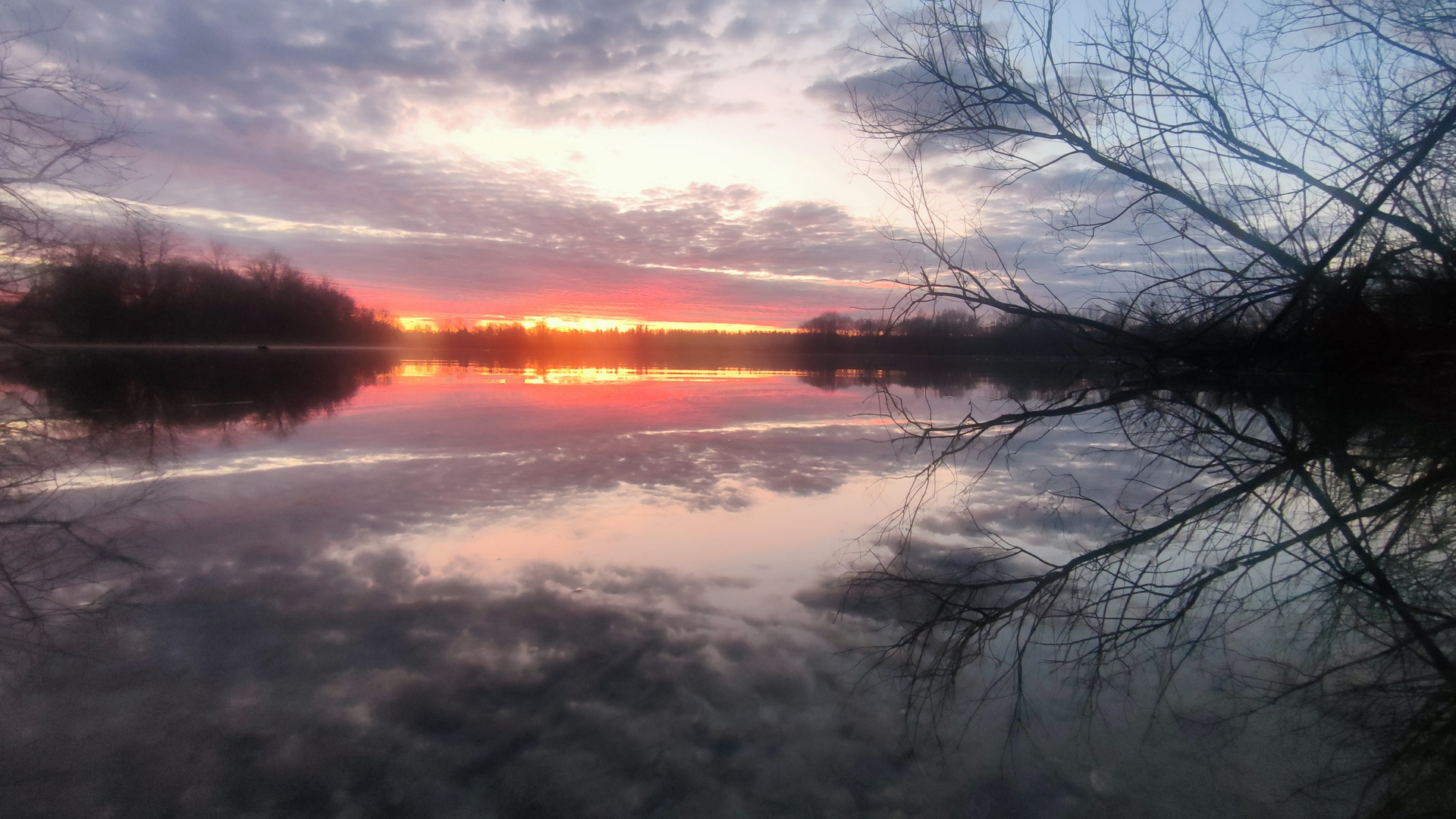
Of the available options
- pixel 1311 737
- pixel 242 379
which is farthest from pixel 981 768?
pixel 242 379

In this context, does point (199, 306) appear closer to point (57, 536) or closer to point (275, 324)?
point (275, 324)

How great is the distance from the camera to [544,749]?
2.26 m

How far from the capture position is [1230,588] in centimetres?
372

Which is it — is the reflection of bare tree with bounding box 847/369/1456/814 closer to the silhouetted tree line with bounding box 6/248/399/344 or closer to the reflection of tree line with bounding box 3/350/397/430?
the reflection of tree line with bounding box 3/350/397/430

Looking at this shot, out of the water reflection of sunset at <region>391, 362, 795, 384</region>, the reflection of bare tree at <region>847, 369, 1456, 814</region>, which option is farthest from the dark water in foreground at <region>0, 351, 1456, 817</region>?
the water reflection of sunset at <region>391, 362, 795, 384</region>

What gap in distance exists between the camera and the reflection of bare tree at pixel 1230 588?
107 inches

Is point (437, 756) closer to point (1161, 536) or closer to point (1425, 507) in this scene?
point (1161, 536)

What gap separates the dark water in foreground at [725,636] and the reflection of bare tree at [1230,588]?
0.07 feet

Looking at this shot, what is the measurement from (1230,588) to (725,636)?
2.86 meters

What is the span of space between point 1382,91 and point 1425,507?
4883 mm

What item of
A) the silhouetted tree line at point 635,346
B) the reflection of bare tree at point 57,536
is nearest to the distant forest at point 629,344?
the silhouetted tree line at point 635,346

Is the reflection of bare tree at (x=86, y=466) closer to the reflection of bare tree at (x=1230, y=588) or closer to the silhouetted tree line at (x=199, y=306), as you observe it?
the reflection of bare tree at (x=1230, y=588)

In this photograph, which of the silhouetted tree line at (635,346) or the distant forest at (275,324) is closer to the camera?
the distant forest at (275,324)

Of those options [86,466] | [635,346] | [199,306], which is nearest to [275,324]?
[199,306]
